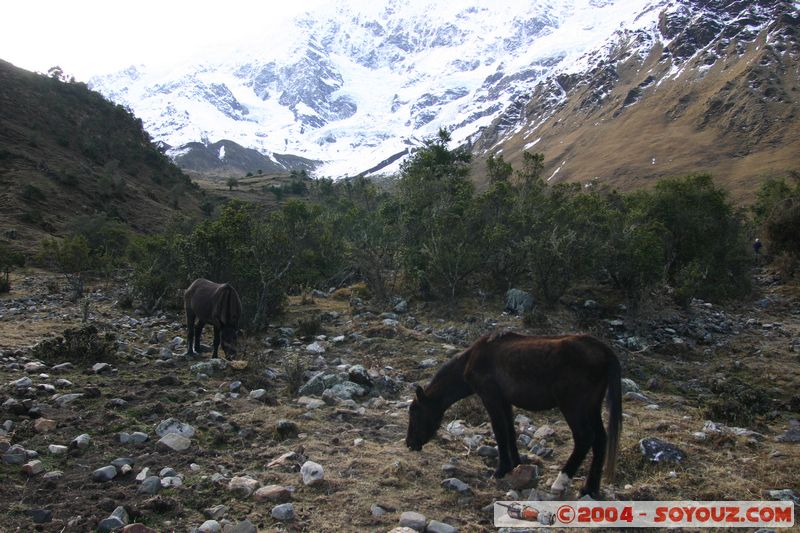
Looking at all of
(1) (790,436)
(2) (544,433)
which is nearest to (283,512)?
(2) (544,433)

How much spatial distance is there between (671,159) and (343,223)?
360ft

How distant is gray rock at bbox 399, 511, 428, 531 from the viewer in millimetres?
4945

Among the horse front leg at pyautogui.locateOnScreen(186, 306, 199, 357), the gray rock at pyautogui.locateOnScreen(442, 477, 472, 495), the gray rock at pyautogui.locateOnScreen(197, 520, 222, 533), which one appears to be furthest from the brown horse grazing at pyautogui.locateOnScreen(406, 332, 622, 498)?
the horse front leg at pyautogui.locateOnScreen(186, 306, 199, 357)

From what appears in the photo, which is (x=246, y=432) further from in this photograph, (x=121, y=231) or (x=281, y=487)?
(x=121, y=231)

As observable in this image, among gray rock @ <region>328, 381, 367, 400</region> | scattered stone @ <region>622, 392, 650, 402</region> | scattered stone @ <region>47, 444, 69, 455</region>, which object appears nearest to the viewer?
scattered stone @ <region>47, 444, 69, 455</region>

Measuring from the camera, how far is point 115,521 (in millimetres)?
4695

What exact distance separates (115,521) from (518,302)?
1527 cm

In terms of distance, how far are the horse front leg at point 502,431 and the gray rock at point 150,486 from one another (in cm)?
384

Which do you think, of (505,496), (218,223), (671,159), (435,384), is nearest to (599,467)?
(505,496)

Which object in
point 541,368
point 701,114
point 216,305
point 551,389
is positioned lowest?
point 551,389

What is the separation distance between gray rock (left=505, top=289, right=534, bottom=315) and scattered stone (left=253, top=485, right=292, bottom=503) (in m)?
13.4

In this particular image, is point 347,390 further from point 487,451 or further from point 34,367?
point 34,367

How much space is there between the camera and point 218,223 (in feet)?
57.5

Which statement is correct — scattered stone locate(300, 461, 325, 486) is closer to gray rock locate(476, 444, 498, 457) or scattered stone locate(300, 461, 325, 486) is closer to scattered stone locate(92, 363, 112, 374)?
gray rock locate(476, 444, 498, 457)
